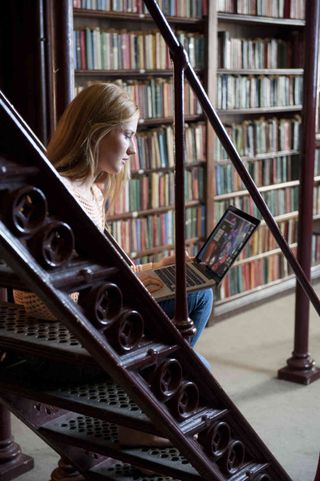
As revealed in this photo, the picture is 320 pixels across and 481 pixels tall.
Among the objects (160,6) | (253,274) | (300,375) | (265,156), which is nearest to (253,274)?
(253,274)

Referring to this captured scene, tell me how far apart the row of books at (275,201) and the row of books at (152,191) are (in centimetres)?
36

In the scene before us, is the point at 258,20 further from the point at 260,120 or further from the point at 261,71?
the point at 260,120

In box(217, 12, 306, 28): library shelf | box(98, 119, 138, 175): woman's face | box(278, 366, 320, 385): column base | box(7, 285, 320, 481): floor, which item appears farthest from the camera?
box(217, 12, 306, 28): library shelf

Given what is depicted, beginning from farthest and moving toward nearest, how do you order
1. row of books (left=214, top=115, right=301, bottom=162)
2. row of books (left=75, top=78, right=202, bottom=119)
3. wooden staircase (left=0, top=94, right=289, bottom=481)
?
1. row of books (left=214, top=115, right=301, bottom=162)
2. row of books (left=75, top=78, right=202, bottom=119)
3. wooden staircase (left=0, top=94, right=289, bottom=481)

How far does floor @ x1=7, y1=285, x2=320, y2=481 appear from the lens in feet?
10.6

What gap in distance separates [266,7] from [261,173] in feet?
3.65

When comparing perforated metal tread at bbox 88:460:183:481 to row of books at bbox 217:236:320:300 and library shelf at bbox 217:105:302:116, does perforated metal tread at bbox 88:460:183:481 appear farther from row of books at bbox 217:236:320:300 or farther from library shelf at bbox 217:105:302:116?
library shelf at bbox 217:105:302:116

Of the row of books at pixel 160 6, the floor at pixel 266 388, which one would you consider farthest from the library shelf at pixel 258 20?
the floor at pixel 266 388

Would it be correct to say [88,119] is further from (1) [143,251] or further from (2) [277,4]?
(2) [277,4]

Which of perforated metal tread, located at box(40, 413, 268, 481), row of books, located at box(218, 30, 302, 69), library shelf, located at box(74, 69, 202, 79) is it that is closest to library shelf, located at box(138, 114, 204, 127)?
library shelf, located at box(74, 69, 202, 79)

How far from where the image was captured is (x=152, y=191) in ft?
15.9

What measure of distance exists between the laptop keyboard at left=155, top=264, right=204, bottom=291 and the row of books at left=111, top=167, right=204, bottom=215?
2.30 metres

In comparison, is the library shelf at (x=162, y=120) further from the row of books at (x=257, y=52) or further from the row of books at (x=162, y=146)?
the row of books at (x=257, y=52)

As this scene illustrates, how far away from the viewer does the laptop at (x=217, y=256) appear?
2203mm
